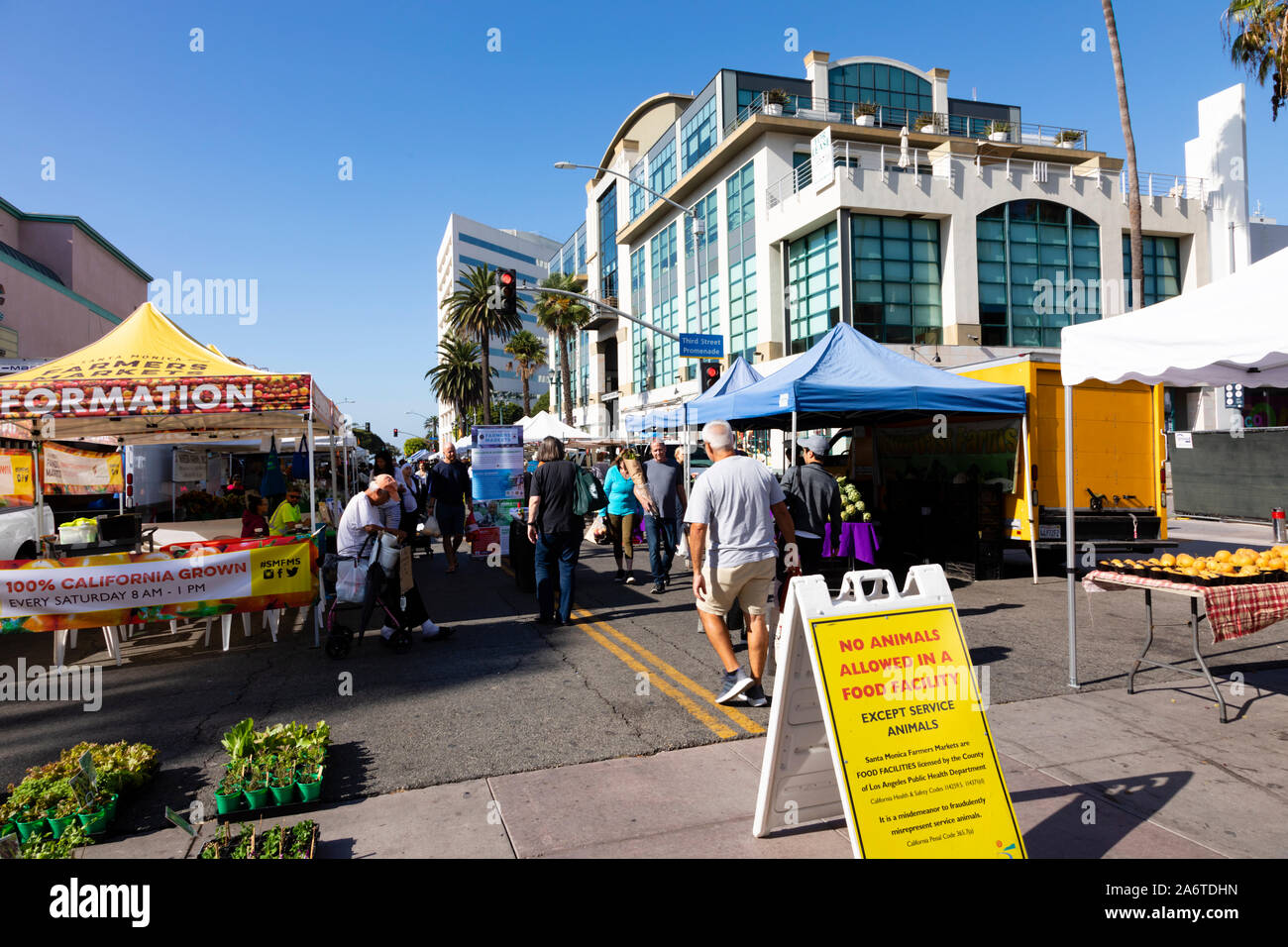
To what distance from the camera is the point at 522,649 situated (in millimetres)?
7383

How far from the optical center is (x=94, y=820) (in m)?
3.74

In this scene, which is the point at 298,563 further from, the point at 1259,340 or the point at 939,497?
the point at 939,497

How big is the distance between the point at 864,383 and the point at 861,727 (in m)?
7.57

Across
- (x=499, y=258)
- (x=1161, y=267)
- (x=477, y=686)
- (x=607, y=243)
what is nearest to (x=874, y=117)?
(x=1161, y=267)

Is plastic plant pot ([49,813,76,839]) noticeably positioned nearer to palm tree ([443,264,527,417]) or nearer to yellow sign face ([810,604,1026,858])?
yellow sign face ([810,604,1026,858])

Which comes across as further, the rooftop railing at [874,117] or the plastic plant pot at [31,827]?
the rooftop railing at [874,117]

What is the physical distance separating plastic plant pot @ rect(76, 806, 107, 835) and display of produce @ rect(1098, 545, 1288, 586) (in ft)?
21.6

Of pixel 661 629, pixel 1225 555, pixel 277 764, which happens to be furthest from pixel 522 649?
pixel 1225 555

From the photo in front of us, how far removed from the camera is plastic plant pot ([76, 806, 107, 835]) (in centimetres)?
372

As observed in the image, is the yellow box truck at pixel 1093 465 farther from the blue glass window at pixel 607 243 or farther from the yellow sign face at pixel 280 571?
the blue glass window at pixel 607 243

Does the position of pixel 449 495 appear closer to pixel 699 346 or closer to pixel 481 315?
pixel 699 346

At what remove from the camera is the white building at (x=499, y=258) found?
345ft

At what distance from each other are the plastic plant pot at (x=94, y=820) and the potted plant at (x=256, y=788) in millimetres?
622

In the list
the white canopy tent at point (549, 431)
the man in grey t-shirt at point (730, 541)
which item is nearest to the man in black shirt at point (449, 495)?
the man in grey t-shirt at point (730, 541)
